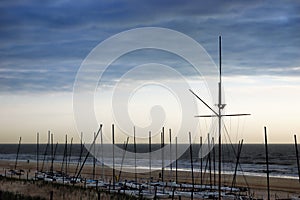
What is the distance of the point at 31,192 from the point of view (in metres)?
23.4

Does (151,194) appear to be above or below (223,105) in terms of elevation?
below

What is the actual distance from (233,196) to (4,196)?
18.0 meters

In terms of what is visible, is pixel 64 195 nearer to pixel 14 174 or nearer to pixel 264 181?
pixel 14 174

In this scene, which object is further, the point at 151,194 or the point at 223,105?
the point at 151,194

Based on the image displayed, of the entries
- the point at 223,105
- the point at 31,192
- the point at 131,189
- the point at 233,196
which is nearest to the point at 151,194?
the point at 131,189

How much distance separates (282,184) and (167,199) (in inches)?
922

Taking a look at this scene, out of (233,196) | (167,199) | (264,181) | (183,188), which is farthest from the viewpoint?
(264,181)

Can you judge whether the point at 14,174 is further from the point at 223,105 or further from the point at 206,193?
the point at 223,105

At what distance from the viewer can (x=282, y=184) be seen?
4828cm

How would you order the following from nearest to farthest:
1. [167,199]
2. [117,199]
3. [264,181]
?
[117,199] → [167,199] → [264,181]

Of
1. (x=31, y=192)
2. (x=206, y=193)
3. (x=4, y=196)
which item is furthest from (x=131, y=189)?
(x=4, y=196)

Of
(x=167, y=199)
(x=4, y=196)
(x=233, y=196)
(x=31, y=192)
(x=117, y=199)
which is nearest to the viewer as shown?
(x=4, y=196)

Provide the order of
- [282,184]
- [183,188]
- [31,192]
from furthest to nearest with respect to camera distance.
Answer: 1. [282,184]
2. [183,188]
3. [31,192]

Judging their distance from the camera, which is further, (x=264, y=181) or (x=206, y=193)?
(x=264, y=181)
